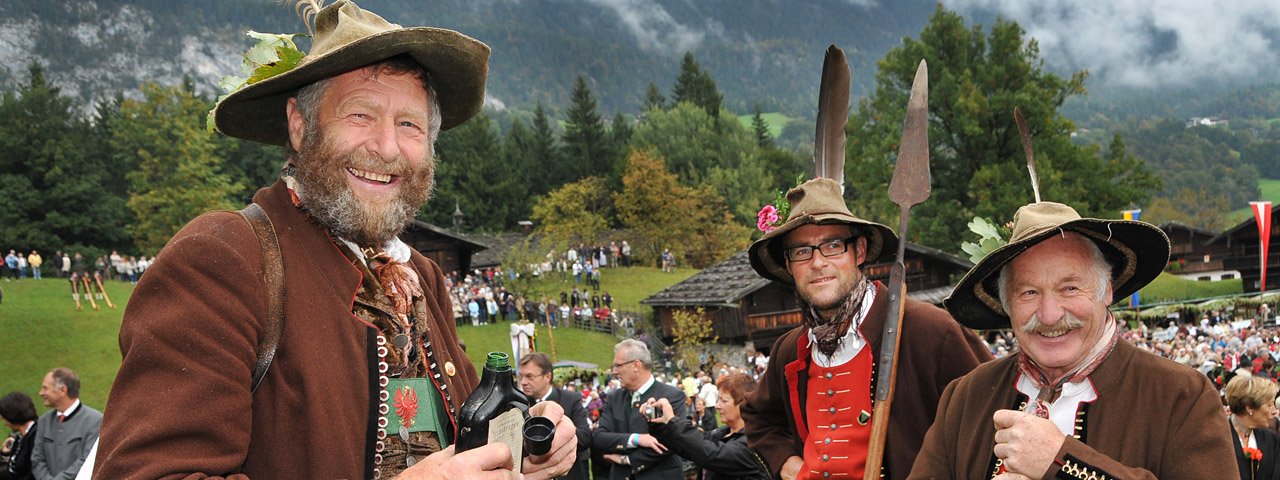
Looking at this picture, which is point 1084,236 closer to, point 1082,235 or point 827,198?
point 1082,235

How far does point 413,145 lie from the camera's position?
262cm

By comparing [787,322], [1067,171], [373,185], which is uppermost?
[1067,171]

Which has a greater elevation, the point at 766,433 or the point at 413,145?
the point at 413,145

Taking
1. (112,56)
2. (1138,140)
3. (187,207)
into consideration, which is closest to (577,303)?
(187,207)

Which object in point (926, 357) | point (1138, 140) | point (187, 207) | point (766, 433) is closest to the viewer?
point (926, 357)

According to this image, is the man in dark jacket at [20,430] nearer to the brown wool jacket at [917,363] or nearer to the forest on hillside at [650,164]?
the brown wool jacket at [917,363]

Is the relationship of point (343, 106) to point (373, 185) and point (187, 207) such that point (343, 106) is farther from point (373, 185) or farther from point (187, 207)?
point (187, 207)

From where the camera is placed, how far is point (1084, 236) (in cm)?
315

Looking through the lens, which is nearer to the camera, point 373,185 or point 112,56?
point 373,185

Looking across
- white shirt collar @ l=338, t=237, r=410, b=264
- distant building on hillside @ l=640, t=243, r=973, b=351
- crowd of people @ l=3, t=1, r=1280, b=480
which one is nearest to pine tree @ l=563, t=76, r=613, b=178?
distant building on hillside @ l=640, t=243, r=973, b=351

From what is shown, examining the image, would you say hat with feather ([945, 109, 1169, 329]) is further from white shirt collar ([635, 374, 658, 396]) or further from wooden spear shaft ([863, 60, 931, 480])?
white shirt collar ([635, 374, 658, 396])

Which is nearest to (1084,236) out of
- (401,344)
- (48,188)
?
(401,344)

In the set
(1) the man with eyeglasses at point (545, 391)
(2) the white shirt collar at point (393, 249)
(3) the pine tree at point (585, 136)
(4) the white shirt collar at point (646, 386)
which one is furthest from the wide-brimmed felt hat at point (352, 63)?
(3) the pine tree at point (585, 136)

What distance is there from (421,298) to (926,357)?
2.47 m
